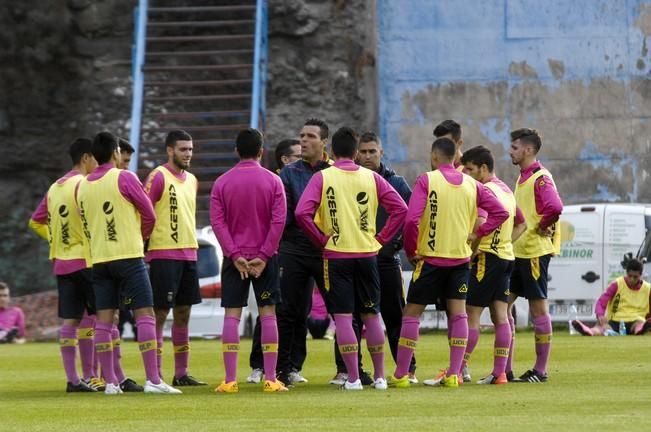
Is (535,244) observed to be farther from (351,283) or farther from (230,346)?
(230,346)

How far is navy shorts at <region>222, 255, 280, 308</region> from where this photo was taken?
12.6 metres

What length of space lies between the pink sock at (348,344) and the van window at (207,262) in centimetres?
1259

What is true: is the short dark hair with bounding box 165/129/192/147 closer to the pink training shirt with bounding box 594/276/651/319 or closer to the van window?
the pink training shirt with bounding box 594/276/651/319

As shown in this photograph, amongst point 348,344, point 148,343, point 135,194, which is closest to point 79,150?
point 135,194

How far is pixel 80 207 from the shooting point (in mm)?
12852

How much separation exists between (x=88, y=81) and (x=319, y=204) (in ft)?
71.7

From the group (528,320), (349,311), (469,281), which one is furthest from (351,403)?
(528,320)

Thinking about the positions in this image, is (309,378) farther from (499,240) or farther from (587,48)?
(587,48)

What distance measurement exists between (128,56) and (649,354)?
18.8 m

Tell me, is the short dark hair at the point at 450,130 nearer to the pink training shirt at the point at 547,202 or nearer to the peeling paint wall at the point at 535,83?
the pink training shirt at the point at 547,202

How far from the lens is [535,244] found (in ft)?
44.8

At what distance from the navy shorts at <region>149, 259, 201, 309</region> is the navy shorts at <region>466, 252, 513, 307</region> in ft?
7.49

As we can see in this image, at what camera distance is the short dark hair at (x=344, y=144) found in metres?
12.7

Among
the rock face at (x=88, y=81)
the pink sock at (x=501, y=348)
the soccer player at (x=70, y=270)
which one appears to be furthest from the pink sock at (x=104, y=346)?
the rock face at (x=88, y=81)
